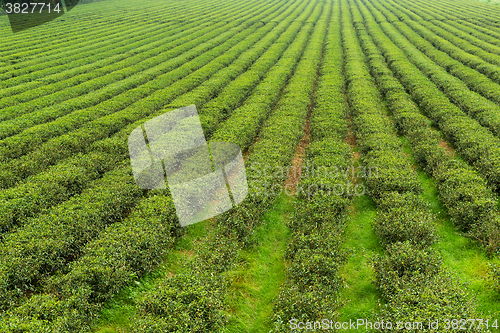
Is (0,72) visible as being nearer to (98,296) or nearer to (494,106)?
(98,296)

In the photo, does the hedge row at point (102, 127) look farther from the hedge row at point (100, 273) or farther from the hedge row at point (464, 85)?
the hedge row at point (464, 85)

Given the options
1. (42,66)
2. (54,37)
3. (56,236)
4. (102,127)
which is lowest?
(56,236)

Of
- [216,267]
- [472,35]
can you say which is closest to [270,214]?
[216,267]

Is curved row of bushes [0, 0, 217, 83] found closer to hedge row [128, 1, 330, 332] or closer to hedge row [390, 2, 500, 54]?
hedge row [128, 1, 330, 332]

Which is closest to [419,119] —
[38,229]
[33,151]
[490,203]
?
[490,203]

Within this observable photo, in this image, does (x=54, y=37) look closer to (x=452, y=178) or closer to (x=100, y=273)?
(x=100, y=273)

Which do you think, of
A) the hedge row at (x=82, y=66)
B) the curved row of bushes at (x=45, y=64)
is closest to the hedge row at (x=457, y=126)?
the hedge row at (x=82, y=66)

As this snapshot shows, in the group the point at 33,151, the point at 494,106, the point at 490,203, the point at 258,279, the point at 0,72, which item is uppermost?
the point at 0,72

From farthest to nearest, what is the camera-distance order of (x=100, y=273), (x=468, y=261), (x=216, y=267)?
(x=468, y=261) < (x=216, y=267) < (x=100, y=273)
